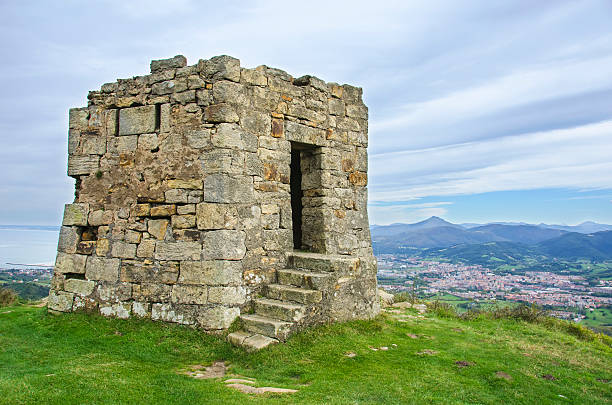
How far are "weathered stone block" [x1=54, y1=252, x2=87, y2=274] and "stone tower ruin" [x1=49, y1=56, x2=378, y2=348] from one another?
2 centimetres

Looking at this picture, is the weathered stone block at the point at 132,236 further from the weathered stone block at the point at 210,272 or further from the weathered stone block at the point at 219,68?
the weathered stone block at the point at 219,68

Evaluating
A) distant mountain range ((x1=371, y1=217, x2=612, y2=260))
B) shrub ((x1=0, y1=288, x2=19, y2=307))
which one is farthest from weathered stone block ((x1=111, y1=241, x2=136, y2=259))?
distant mountain range ((x1=371, y1=217, x2=612, y2=260))

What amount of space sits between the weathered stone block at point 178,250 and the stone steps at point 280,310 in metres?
1.29

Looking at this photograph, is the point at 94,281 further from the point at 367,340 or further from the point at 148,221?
the point at 367,340

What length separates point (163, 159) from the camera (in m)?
7.08

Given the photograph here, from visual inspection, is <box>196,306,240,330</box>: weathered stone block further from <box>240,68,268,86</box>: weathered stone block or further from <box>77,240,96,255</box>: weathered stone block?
<box>240,68,268,86</box>: weathered stone block

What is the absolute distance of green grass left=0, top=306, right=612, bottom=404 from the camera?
446cm

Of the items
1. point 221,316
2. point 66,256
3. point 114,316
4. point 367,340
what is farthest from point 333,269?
point 66,256

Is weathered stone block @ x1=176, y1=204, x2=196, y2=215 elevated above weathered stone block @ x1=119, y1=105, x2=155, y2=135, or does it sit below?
below

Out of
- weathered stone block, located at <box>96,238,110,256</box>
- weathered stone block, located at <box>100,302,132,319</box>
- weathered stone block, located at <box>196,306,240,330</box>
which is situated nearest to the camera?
weathered stone block, located at <box>196,306,240,330</box>

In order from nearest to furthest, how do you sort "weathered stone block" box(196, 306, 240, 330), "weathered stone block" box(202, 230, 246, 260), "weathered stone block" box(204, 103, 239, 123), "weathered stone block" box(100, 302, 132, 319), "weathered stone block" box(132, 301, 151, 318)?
"weathered stone block" box(196, 306, 240, 330) < "weathered stone block" box(202, 230, 246, 260) < "weathered stone block" box(204, 103, 239, 123) < "weathered stone block" box(132, 301, 151, 318) < "weathered stone block" box(100, 302, 132, 319)

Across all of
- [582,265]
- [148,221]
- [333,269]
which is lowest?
[582,265]

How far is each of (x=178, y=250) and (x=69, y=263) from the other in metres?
2.58

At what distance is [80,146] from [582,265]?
131 feet
